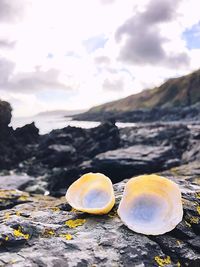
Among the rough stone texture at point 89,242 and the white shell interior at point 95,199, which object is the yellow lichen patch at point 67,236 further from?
the white shell interior at point 95,199

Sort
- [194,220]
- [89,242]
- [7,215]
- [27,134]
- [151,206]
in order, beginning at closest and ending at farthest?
[89,242] → [151,206] → [194,220] → [7,215] → [27,134]

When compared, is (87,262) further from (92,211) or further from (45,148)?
(45,148)

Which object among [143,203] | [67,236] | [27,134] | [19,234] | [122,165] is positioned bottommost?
[122,165]

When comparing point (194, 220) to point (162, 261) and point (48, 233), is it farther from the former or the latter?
point (48, 233)

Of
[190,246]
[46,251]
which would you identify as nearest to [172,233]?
[190,246]

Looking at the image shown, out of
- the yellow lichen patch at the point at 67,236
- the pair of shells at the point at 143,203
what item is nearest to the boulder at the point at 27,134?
the pair of shells at the point at 143,203

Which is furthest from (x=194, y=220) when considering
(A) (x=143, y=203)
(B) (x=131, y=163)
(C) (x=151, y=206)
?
(B) (x=131, y=163)

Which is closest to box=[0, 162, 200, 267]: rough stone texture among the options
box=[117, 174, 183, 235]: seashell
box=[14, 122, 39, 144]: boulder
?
box=[117, 174, 183, 235]: seashell
